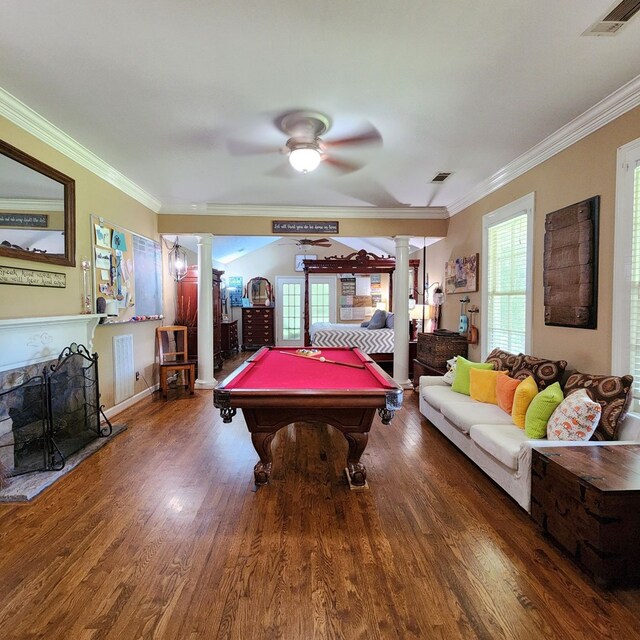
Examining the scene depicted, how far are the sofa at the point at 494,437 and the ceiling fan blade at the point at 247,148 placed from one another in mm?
2810

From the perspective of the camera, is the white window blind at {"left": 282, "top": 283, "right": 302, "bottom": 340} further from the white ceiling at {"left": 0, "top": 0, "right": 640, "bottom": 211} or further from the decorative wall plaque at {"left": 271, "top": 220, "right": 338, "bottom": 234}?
the white ceiling at {"left": 0, "top": 0, "right": 640, "bottom": 211}

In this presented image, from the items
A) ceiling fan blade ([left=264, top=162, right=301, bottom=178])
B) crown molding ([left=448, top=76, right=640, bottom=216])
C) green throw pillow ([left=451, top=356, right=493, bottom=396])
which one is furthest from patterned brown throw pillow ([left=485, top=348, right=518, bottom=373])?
ceiling fan blade ([left=264, top=162, right=301, bottom=178])

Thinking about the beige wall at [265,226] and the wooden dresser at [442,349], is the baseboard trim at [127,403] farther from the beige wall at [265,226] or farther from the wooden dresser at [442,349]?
the wooden dresser at [442,349]

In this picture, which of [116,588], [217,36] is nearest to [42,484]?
[116,588]

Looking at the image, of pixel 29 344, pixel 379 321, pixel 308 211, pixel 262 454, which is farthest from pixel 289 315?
pixel 262 454

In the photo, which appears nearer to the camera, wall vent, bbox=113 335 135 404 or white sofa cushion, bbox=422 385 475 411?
white sofa cushion, bbox=422 385 475 411

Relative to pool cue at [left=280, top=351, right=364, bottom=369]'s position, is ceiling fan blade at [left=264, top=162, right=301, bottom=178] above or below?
above

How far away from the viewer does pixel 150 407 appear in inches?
170

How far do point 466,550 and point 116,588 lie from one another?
1.72m

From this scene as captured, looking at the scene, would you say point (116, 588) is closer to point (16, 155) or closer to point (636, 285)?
point (16, 155)

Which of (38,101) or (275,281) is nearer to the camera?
(38,101)

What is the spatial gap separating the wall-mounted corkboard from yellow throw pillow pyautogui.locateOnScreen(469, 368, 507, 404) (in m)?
0.67

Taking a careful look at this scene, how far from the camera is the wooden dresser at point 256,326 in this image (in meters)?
9.31

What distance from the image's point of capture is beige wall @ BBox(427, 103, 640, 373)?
2.46 m
